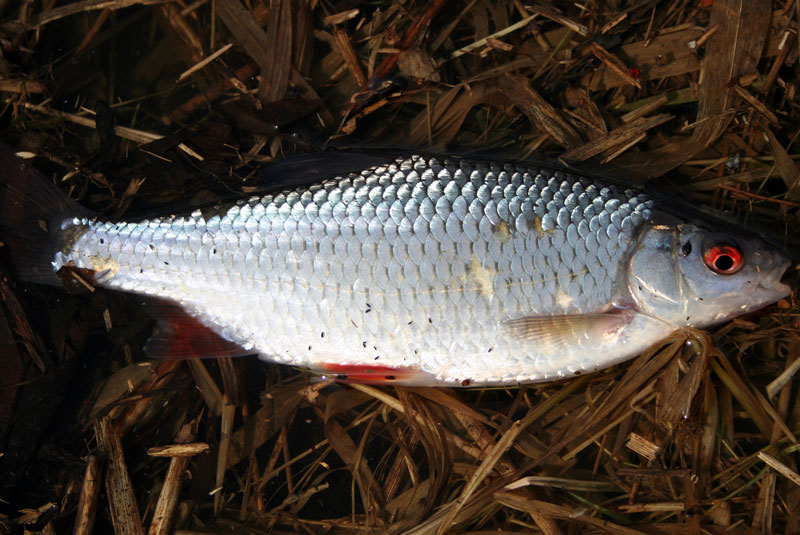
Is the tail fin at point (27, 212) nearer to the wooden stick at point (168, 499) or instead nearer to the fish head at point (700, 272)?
the wooden stick at point (168, 499)

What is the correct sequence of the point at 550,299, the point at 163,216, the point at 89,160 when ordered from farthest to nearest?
the point at 89,160, the point at 163,216, the point at 550,299

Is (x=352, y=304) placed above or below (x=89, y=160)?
below

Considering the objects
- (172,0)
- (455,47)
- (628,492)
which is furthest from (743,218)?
(172,0)

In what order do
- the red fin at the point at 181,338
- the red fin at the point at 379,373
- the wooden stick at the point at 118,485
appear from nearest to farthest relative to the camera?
the red fin at the point at 379,373, the red fin at the point at 181,338, the wooden stick at the point at 118,485

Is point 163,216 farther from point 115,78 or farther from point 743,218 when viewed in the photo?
point 743,218

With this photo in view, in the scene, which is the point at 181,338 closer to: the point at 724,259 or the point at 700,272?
the point at 700,272

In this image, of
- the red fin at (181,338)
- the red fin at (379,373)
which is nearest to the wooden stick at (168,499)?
the red fin at (181,338)

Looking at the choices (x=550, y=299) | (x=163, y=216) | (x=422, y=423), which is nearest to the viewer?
(x=550, y=299)
